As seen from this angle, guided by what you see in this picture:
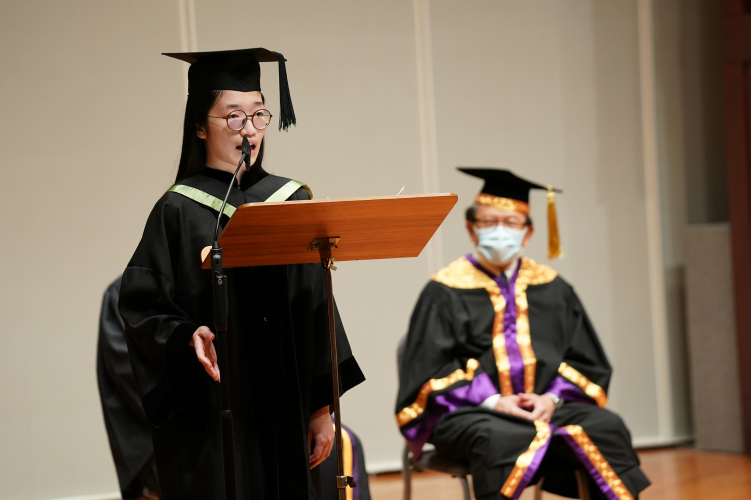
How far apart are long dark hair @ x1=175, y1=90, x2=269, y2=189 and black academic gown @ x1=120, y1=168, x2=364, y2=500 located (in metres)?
0.10

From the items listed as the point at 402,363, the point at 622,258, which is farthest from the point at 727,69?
the point at 402,363

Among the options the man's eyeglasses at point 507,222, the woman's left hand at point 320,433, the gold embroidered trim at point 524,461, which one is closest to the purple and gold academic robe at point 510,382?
the gold embroidered trim at point 524,461

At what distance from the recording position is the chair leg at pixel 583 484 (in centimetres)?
327

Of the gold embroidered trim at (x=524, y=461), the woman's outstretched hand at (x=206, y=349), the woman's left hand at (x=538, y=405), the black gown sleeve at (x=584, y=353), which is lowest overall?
the gold embroidered trim at (x=524, y=461)

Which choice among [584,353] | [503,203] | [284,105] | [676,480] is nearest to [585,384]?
[584,353]

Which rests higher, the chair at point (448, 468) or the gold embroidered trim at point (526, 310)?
the gold embroidered trim at point (526, 310)

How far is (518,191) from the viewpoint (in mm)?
3859

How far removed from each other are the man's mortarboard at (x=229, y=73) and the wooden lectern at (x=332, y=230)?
1.39ft

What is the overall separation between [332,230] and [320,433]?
629mm

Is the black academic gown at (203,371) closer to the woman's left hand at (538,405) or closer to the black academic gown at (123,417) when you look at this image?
the black academic gown at (123,417)

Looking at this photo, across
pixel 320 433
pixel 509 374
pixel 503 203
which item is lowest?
pixel 509 374

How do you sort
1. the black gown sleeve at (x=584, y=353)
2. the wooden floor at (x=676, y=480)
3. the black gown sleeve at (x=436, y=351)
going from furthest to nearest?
1. the wooden floor at (x=676, y=480)
2. the black gown sleeve at (x=584, y=353)
3. the black gown sleeve at (x=436, y=351)

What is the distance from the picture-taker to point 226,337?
1948 millimetres

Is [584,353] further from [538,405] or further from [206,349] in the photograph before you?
[206,349]
